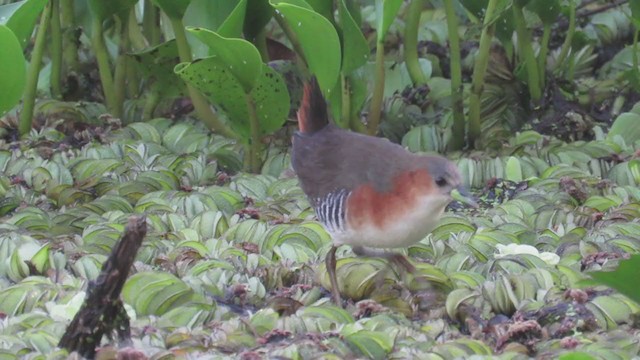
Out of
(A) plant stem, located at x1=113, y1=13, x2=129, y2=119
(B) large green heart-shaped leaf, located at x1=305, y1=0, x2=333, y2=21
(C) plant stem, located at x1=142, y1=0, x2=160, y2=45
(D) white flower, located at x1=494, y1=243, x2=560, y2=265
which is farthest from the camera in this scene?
(C) plant stem, located at x1=142, y1=0, x2=160, y2=45

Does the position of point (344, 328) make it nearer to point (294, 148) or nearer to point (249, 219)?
point (294, 148)

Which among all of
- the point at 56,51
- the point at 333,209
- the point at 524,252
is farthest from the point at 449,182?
the point at 56,51

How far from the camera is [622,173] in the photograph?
16.4 feet

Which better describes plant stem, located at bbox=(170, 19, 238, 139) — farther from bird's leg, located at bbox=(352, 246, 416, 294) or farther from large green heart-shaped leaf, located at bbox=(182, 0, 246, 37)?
bird's leg, located at bbox=(352, 246, 416, 294)

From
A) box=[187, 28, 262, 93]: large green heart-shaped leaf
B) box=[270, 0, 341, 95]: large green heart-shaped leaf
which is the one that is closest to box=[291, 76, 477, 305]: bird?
box=[270, 0, 341, 95]: large green heart-shaped leaf

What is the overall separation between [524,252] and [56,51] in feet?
9.00

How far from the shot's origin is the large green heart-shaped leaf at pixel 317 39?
4.44 meters

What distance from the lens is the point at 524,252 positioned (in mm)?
3994

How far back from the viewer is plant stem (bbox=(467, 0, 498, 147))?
504 cm

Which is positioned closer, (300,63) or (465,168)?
(465,168)

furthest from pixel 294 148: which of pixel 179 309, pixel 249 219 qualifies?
pixel 179 309

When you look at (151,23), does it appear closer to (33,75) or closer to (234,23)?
(33,75)

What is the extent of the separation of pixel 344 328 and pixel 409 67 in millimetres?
2699

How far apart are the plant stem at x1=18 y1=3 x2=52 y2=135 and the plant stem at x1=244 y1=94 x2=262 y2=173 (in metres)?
0.96
